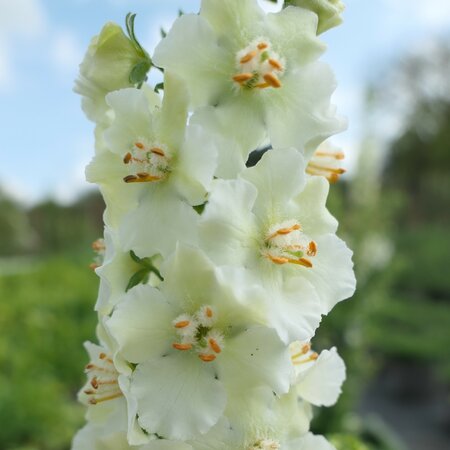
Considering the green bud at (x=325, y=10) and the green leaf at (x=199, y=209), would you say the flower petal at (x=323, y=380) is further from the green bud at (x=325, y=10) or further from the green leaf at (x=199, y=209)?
the green bud at (x=325, y=10)

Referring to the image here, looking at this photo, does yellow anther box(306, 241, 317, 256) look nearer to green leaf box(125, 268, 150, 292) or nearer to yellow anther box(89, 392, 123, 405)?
green leaf box(125, 268, 150, 292)

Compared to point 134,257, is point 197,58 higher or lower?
higher

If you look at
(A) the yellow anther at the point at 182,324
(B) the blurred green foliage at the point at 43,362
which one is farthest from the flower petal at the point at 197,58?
(B) the blurred green foliage at the point at 43,362

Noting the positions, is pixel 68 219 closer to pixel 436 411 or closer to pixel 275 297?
pixel 436 411

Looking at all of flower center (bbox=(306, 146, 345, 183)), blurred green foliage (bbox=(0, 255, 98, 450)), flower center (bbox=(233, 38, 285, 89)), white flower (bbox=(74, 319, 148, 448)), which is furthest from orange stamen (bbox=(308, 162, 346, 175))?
blurred green foliage (bbox=(0, 255, 98, 450))

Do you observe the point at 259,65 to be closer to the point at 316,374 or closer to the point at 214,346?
the point at 214,346

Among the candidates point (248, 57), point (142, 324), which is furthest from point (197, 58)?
point (142, 324)
